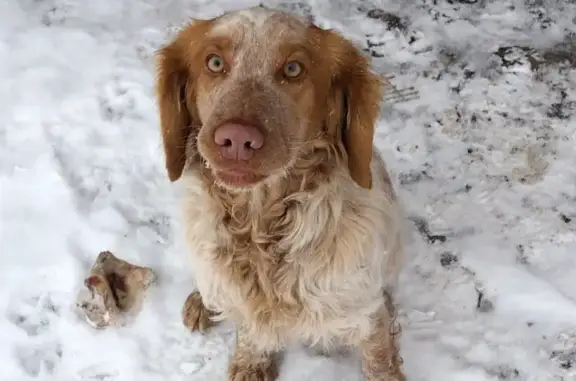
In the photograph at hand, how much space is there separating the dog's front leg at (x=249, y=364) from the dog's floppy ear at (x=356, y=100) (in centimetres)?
100

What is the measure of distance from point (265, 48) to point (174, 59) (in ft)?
1.29

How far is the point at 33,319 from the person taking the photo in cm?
329

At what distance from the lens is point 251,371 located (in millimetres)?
3078

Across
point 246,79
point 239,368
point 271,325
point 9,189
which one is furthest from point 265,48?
point 9,189

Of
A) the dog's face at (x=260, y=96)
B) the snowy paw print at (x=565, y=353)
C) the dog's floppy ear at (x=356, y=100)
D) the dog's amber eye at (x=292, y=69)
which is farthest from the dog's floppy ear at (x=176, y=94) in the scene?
the snowy paw print at (x=565, y=353)

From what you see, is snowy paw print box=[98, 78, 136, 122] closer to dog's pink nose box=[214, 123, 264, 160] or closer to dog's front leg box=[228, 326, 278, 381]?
dog's front leg box=[228, 326, 278, 381]

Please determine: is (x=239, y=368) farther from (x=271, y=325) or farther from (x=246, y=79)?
(x=246, y=79)

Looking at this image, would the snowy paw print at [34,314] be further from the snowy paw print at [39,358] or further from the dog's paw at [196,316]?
the dog's paw at [196,316]

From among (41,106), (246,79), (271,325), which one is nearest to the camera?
(246,79)

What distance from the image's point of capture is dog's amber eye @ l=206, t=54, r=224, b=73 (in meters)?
2.34

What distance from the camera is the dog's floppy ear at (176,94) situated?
2.50 m

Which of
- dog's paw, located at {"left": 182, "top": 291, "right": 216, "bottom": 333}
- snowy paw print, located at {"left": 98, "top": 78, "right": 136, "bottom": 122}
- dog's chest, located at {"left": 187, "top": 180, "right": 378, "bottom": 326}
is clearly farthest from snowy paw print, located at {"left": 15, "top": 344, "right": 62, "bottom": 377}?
snowy paw print, located at {"left": 98, "top": 78, "right": 136, "bottom": 122}

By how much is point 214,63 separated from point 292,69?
261 millimetres

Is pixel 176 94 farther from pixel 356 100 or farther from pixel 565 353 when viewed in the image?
pixel 565 353
